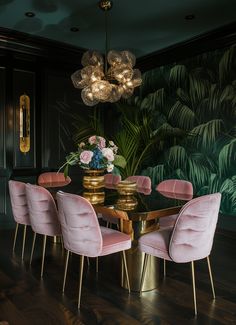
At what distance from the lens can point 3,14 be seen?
360 centimetres

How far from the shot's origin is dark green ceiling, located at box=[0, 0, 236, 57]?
3.33 metres

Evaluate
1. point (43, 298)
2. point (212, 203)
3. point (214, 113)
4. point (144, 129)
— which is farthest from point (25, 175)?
point (212, 203)

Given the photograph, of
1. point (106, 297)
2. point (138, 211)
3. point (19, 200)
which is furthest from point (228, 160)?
point (19, 200)

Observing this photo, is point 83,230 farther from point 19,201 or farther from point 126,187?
point 19,201

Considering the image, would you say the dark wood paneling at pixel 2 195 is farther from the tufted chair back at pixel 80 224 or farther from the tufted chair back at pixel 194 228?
the tufted chair back at pixel 194 228

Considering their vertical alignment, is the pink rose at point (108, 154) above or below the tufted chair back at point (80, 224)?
above

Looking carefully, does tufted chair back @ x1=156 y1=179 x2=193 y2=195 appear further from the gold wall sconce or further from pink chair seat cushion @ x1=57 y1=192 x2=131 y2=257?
the gold wall sconce

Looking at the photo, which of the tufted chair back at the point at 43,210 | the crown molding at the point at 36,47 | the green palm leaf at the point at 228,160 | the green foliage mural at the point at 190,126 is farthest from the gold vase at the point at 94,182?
the crown molding at the point at 36,47

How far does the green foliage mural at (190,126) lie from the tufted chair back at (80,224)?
8.15 ft

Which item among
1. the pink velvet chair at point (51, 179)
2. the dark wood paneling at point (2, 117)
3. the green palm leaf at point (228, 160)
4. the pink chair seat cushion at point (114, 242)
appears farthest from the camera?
the dark wood paneling at point (2, 117)

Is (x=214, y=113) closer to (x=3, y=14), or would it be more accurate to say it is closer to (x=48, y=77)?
(x=48, y=77)

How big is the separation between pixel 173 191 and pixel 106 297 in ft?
4.38

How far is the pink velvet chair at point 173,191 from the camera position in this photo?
294 cm

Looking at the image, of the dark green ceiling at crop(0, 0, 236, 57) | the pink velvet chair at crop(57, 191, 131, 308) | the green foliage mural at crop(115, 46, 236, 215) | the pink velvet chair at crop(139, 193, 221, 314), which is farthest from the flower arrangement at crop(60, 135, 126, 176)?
the green foliage mural at crop(115, 46, 236, 215)
